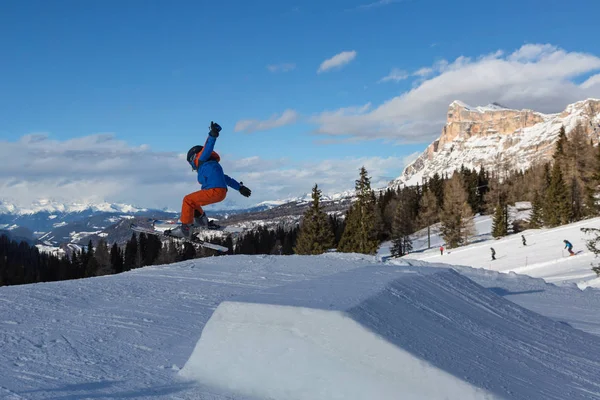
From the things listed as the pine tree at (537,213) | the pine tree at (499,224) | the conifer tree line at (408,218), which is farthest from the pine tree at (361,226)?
the pine tree at (537,213)

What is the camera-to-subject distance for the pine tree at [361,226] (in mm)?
41031

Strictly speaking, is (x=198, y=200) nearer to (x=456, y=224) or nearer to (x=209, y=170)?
(x=209, y=170)

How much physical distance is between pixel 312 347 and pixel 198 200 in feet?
16.7

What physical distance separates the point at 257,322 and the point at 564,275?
26.8 metres

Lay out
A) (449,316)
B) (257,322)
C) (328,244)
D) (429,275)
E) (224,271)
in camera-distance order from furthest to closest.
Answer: (328,244)
(224,271)
(429,275)
(449,316)
(257,322)

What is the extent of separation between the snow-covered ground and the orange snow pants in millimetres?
2093

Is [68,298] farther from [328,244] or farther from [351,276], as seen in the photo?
[328,244]

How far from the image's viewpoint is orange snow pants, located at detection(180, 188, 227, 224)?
8164 millimetres

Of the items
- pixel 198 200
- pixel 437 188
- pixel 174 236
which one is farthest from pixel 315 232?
pixel 437 188

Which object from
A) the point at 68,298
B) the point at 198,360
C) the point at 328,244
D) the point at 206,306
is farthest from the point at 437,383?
the point at 328,244

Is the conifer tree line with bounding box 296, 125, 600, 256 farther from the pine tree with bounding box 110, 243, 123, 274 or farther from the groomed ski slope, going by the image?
the pine tree with bounding box 110, 243, 123, 274

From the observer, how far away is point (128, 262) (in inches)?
2904

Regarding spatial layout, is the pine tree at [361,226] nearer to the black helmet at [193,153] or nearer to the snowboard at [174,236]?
the snowboard at [174,236]

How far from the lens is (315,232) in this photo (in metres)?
37.8
